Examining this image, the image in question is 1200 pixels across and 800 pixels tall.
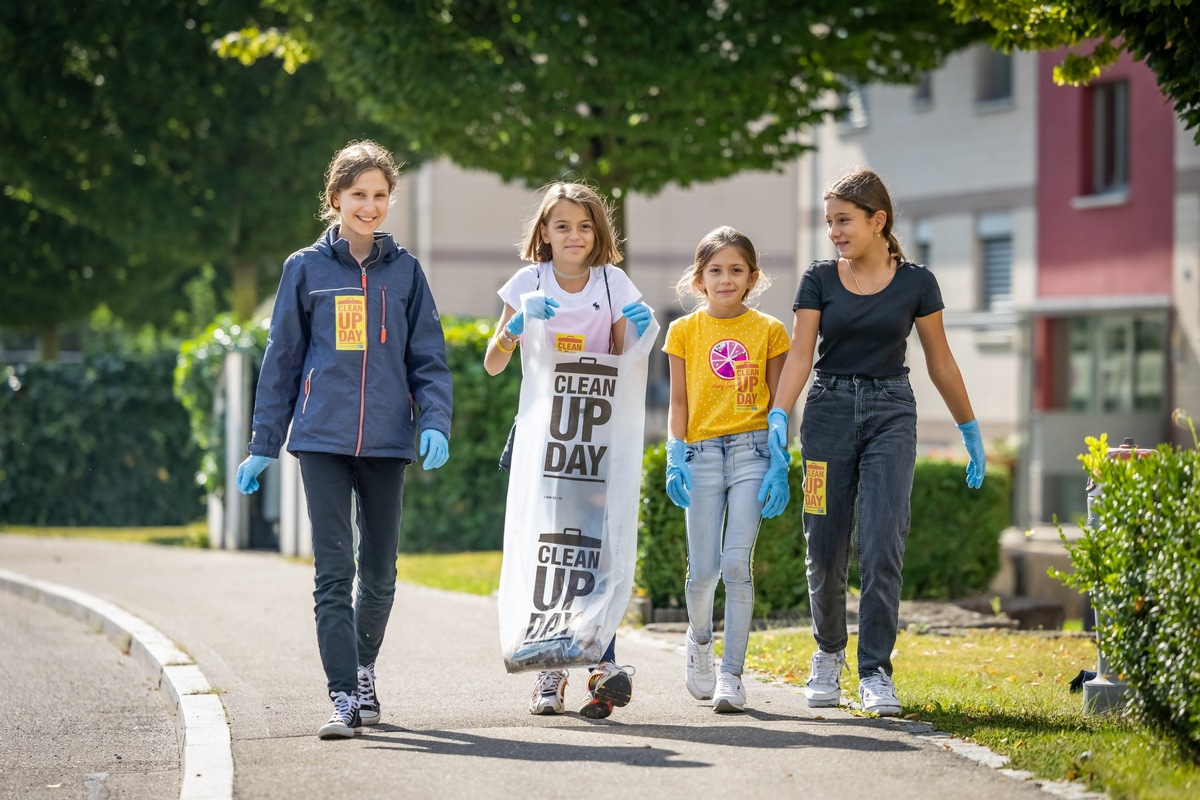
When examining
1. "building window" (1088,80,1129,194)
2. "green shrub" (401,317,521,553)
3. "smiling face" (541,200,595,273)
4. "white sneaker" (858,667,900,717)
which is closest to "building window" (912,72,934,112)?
"building window" (1088,80,1129,194)

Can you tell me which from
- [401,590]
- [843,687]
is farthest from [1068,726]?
[401,590]

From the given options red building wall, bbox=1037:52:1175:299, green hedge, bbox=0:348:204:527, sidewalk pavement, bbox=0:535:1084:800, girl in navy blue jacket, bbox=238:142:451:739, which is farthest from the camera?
red building wall, bbox=1037:52:1175:299

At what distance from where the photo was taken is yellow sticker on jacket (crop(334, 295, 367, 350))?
229 inches

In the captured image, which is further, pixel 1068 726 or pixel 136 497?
pixel 136 497

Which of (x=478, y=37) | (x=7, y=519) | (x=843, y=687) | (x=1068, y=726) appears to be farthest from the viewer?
(x=7, y=519)

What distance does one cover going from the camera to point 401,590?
1078cm

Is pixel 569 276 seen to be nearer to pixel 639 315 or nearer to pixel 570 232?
pixel 570 232

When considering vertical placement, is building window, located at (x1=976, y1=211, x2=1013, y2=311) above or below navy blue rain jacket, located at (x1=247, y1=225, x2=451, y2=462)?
above

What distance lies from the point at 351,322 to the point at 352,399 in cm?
28

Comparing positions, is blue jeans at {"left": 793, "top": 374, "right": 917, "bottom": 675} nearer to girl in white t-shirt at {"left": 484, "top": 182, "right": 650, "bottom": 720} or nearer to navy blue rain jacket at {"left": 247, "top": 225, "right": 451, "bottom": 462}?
girl in white t-shirt at {"left": 484, "top": 182, "right": 650, "bottom": 720}

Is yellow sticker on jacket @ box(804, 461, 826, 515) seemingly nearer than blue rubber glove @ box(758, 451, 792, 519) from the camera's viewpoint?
No

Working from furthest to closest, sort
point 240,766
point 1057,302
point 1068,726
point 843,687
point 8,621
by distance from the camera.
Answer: point 1057,302 → point 8,621 → point 843,687 → point 1068,726 → point 240,766

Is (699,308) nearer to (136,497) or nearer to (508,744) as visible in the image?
(508,744)

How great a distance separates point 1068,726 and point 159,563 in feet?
30.7
